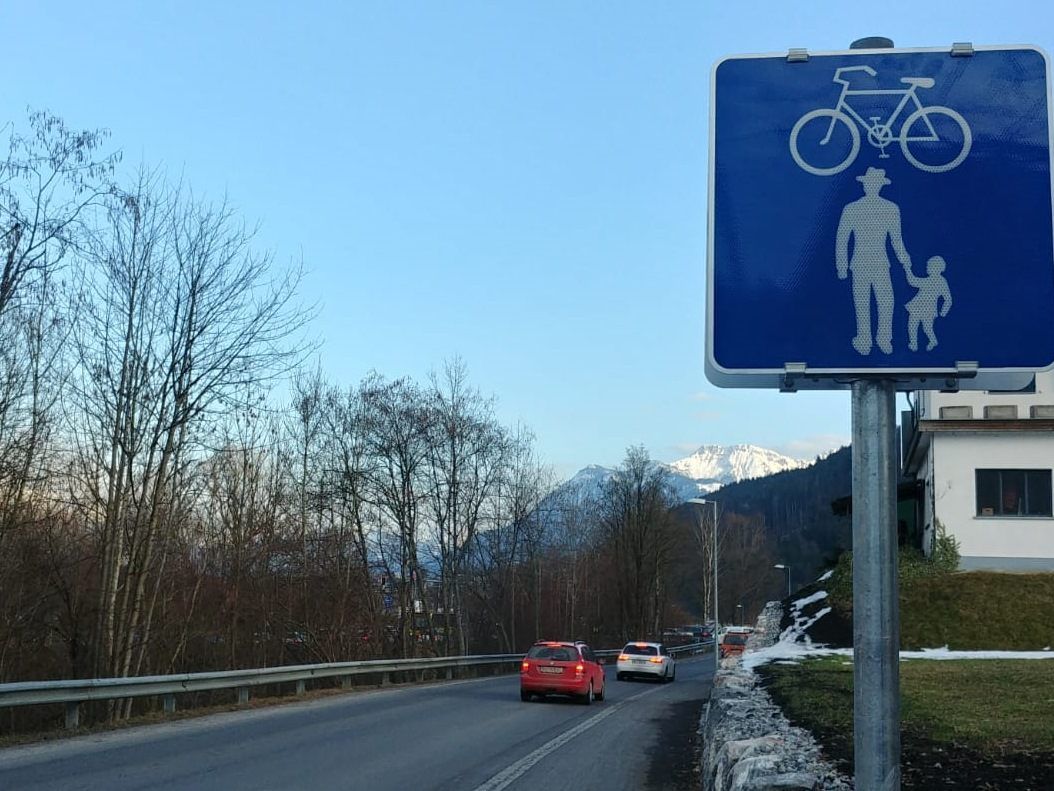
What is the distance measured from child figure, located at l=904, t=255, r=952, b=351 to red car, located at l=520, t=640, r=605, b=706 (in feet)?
73.7

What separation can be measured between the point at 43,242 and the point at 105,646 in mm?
9324

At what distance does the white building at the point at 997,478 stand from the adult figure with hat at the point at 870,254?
27970 millimetres

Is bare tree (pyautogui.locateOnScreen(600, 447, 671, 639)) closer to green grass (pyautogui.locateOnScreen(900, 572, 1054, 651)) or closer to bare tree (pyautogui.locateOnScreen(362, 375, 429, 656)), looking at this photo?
bare tree (pyautogui.locateOnScreen(362, 375, 429, 656))

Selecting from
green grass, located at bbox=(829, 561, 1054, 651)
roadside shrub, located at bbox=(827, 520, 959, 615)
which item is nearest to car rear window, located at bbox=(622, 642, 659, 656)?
roadside shrub, located at bbox=(827, 520, 959, 615)

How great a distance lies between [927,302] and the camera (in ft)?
9.33

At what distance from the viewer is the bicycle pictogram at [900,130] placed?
2912mm

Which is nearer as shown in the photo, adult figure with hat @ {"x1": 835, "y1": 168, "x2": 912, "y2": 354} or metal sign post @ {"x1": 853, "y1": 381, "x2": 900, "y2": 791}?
metal sign post @ {"x1": 853, "y1": 381, "x2": 900, "y2": 791}

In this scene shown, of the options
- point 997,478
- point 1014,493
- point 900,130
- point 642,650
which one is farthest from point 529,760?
point 642,650

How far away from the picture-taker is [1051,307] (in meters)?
2.81

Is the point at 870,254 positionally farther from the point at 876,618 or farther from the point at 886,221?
the point at 876,618

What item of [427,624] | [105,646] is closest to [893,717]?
[105,646]

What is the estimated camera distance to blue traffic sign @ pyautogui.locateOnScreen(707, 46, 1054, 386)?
9.29 ft

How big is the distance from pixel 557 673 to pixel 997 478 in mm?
14218

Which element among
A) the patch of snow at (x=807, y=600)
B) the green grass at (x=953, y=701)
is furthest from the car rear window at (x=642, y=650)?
the green grass at (x=953, y=701)
